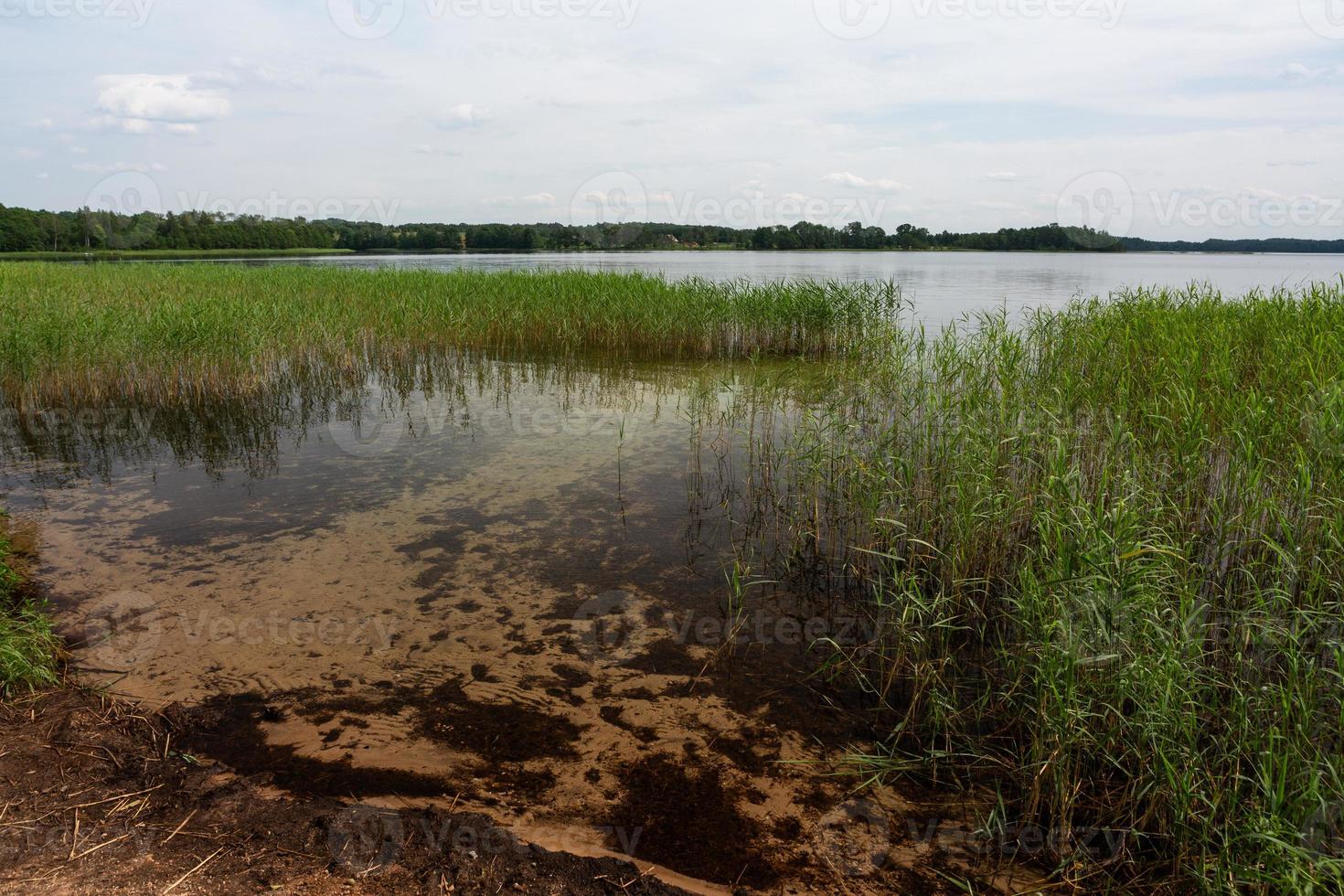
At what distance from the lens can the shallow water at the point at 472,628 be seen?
3.04m

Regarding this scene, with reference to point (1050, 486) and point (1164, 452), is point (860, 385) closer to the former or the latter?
point (1164, 452)

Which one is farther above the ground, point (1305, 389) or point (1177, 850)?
point (1305, 389)

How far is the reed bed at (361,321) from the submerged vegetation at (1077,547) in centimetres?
6

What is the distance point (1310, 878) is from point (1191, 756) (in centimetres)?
50

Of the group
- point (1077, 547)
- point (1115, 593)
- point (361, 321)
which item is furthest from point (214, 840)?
point (361, 321)

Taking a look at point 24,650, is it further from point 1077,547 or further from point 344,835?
point 1077,547

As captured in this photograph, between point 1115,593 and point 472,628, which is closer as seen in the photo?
point 1115,593

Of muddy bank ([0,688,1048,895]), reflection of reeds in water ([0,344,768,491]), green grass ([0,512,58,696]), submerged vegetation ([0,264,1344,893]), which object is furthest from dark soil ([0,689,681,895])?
reflection of reeds in water ([0,344,768,491])

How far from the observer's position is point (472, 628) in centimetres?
448

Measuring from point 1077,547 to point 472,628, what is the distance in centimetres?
333

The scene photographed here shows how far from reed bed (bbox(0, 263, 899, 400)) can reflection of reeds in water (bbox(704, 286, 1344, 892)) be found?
6.88m

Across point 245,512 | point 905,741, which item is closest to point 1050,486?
point 905,741

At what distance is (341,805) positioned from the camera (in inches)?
114

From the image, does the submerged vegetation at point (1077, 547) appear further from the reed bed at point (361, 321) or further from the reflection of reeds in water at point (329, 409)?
the reflection of reeds in water at point (329, 409)
